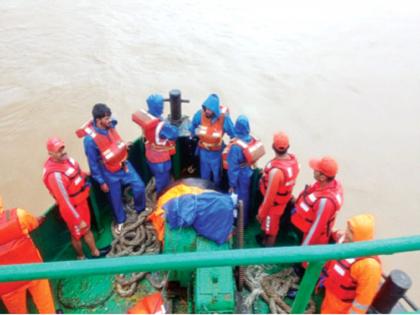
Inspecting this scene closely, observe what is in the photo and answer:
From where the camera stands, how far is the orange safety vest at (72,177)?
10.5ft

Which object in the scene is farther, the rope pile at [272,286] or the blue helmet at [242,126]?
the blue helmet at [242,126]

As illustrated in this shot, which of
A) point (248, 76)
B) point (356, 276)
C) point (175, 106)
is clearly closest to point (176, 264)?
point (356, 276)

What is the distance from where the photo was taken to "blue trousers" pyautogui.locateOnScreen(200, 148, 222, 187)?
14.0ft

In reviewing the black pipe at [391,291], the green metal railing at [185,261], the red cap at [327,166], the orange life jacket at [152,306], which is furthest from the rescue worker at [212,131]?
the green metal railing at [185,261]

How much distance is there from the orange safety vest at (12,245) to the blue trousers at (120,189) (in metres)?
1.13

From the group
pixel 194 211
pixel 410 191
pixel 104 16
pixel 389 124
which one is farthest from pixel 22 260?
pixel 104 16

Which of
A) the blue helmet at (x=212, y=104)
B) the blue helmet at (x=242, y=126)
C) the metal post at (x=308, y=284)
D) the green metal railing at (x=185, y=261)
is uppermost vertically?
the green metal railing at (x=185, y=261)

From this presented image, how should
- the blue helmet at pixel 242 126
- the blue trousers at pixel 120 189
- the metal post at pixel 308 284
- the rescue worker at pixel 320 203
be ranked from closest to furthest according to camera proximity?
the metal post at pixel 308 284 < the rescue worker at pixel 320 203 < the blue helmet at pixel 242 126 < the blue trousers at pixel 120 189

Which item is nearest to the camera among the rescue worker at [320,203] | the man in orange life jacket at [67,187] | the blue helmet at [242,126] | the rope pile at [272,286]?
the rescue worker at [320,203]

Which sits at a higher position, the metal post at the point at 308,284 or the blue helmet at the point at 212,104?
the metal post at the point at 308,284

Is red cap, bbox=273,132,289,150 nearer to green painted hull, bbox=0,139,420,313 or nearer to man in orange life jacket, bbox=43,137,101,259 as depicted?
green painted hull, bbox=0,139,420,313

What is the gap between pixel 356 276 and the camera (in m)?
2.62

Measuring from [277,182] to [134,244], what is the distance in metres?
1.68

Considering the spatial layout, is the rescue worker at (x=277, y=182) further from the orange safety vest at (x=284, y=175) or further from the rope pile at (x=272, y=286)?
the rope pile at (x=272, y=286)
